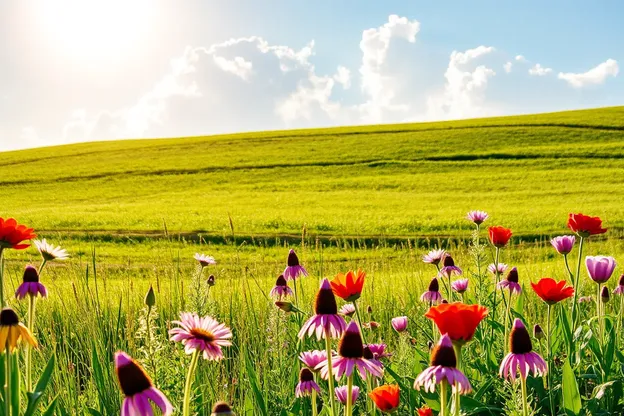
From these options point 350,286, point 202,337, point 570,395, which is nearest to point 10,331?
point 202,337

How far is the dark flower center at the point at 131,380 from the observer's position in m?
1.10

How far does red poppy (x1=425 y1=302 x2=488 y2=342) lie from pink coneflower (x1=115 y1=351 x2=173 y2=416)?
2.00 ft

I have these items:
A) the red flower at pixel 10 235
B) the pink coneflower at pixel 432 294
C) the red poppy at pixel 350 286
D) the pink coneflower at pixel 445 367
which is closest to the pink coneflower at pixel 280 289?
the pink coneflower at pixel 432 294

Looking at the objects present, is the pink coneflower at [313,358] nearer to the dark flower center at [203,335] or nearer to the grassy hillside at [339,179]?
the dark flower center at [203,335]

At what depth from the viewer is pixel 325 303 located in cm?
167

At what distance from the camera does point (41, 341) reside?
4520 millimetres

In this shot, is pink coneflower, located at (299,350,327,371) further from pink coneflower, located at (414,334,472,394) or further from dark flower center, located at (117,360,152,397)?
dark flower center, located at (117,360,152,397)

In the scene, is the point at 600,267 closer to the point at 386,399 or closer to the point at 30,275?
the point at 386,399

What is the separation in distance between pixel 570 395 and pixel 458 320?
129 cm

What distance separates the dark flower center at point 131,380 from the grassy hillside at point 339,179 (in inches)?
539

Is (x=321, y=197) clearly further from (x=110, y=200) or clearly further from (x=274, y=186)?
(x=110, y=200)

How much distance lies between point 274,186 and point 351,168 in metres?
4.74

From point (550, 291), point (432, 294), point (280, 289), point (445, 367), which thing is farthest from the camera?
point (432, 294)

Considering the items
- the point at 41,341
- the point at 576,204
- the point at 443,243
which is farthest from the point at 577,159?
the point at 41,341
